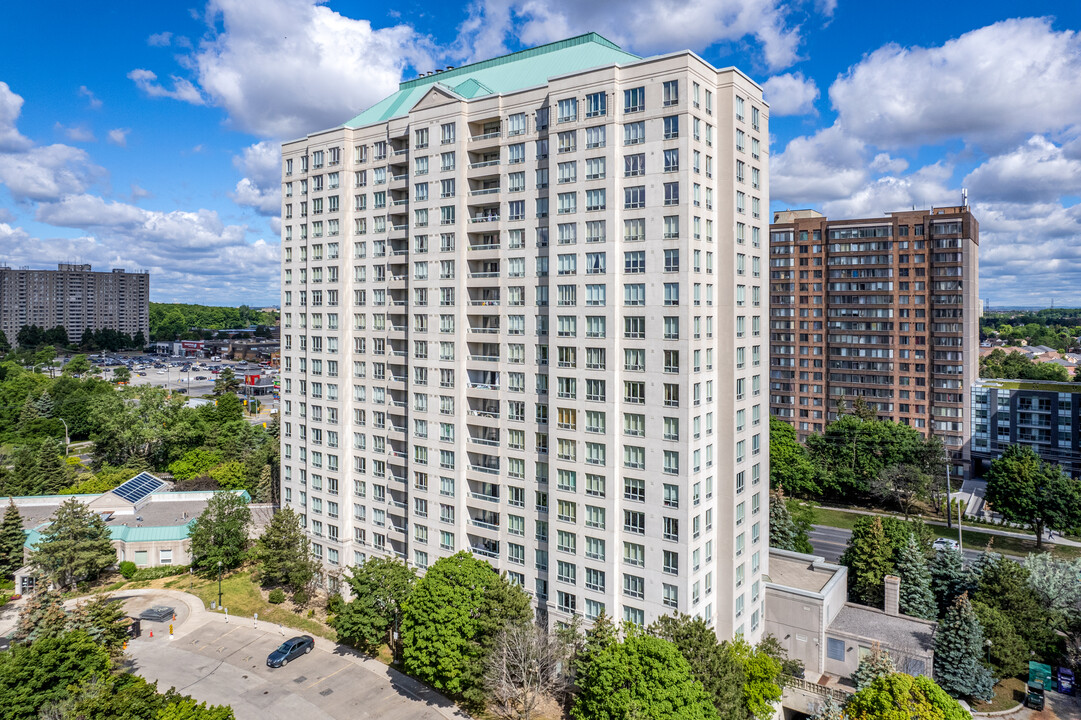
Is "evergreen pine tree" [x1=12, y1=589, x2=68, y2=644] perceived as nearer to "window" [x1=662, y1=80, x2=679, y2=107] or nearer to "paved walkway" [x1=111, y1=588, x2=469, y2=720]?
"paved walkway" [x1=111, y1=588, x2=469, y2=720]

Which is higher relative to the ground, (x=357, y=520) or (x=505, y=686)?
(x=357, y=520)

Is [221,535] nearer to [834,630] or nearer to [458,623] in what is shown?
[458,623]

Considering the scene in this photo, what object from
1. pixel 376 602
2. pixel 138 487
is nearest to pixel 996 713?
pixel 376 602

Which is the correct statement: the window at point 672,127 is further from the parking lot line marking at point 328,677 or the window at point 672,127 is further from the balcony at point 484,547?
the parking lot line marking at point 328,677

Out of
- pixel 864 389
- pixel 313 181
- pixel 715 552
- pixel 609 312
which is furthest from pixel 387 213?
pixel 864 389

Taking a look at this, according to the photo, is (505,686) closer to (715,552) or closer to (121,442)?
(715,552)

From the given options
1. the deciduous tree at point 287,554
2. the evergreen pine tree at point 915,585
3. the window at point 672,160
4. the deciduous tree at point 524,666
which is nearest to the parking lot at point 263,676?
the deciduous tree at point 287,554
